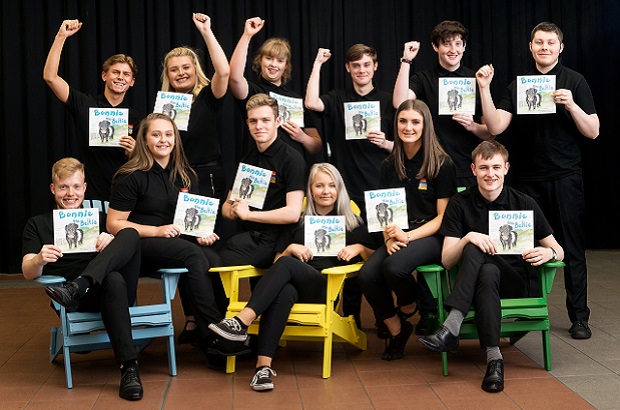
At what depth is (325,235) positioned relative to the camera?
436cm

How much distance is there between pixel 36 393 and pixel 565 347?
2.78 m

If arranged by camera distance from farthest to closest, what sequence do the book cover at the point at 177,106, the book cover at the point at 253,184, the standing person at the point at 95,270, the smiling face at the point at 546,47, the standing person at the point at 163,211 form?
1. the book cover at the point at 177,106
2. the smiling face at the point at 546,47
3. the book cover at the point at 253,184
4. the standing person at the point at 163,211
5. the standing person at the point at 95,270

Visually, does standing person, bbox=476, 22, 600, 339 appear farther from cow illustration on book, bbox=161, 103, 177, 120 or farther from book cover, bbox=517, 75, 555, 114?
cow illustration on book, bbox=161, 103, 177, 120

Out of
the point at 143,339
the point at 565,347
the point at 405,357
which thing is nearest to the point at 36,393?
the point at 143,339

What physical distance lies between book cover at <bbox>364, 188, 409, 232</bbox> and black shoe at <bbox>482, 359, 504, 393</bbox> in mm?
912

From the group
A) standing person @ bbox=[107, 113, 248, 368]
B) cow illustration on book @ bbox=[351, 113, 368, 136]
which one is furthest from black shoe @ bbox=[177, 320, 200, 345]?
cow illustration on book @ bbox=[351, 113, 368, 136]

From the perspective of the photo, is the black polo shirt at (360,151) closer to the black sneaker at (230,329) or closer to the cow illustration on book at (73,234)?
the black sneaker at (230,329)

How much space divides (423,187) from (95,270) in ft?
5.86

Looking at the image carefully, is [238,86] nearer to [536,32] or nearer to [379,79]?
[536,32]

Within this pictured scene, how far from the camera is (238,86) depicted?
509 centimetres

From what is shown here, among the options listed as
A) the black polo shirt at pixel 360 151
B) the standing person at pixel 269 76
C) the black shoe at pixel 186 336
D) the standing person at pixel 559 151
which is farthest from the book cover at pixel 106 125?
the standing person at pixel 559 151

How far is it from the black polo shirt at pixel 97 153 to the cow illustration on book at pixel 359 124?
4.37 ft

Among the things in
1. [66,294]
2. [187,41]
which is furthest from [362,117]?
[187,41]

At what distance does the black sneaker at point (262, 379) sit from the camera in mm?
3848
